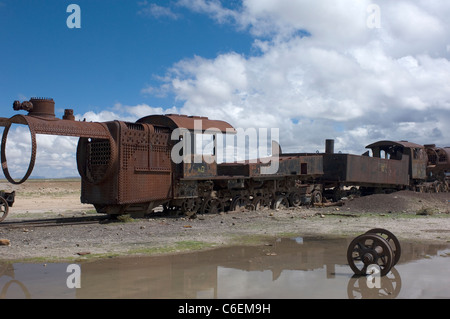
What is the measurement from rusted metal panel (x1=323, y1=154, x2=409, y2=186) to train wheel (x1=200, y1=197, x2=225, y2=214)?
7.46 m

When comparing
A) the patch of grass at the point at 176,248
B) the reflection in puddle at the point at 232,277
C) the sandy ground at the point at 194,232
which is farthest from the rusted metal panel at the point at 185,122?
the reflection in puddle at the point at 232,277

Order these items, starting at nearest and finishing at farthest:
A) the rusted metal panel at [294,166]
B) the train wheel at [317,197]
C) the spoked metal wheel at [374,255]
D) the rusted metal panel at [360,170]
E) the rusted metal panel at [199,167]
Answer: the spoked metal wheel at [374,255]
the rusted metal panel at [199,167]
the rusted metal panel at [294,166]
the train wheel at [317,197]
the rusted metal panel at [360,170]

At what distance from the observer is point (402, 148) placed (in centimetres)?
2558

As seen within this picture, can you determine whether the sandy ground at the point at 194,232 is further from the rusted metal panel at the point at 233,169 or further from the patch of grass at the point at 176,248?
the rusted metal panel at the point at 233,169

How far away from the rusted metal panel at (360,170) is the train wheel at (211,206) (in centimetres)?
746

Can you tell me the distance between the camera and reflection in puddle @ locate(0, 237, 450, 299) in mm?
5742

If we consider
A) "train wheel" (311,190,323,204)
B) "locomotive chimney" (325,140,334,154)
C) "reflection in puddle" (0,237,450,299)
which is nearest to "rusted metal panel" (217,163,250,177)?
"train wheel" (311,190,323,204)

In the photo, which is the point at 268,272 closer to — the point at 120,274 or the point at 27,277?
the point at 120,274

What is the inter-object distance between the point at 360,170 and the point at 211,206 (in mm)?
9249

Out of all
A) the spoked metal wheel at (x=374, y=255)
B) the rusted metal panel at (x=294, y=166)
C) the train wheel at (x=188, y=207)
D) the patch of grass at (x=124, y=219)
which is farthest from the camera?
the rusted metal panel at (x=294, y=166)

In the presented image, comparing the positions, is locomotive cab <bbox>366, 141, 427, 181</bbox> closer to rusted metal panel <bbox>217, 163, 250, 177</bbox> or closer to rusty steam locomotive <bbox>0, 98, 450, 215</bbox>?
rusty steam locomotive <bbox>0, 98, 450, 215</bbox>

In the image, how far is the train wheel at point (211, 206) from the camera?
15.2 meters

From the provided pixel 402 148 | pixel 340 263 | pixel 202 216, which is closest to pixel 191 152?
pixel 202 216

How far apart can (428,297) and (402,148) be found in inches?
851
